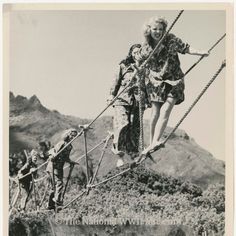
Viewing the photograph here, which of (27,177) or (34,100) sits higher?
(34,100)

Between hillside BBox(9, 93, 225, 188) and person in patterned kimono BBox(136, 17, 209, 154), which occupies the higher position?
person in patterned kimono BBox(136, 17, 209, 154)

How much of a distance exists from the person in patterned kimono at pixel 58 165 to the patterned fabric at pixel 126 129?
0.17 meters

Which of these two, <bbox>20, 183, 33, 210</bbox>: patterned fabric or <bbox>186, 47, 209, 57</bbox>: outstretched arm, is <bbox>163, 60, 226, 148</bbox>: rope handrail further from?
<bbox>20, 183, 33, 210</bbox>: patterned fabric

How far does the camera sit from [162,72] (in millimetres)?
2398

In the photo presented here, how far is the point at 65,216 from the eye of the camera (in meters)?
2.40

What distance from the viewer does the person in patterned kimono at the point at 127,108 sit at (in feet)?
7.88

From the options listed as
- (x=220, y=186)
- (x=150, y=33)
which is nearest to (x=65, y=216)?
(x=220, y=186)

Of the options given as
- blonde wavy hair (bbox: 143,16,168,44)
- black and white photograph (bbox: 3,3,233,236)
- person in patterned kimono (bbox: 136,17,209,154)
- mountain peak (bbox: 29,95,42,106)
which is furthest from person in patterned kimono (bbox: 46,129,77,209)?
blonde wavy hair (bbox: 143,16,168,44)

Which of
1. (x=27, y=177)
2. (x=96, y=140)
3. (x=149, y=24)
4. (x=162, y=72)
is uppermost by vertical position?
(x=149, y=24)

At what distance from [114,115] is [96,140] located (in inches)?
4.8

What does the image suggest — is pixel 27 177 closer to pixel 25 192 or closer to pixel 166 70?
pixel 25 192

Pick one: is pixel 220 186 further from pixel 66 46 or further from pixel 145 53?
pixel 66 46

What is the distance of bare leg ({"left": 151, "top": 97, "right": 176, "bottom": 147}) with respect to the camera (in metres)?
2.40

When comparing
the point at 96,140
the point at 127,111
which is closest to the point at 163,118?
the point at 127,111
